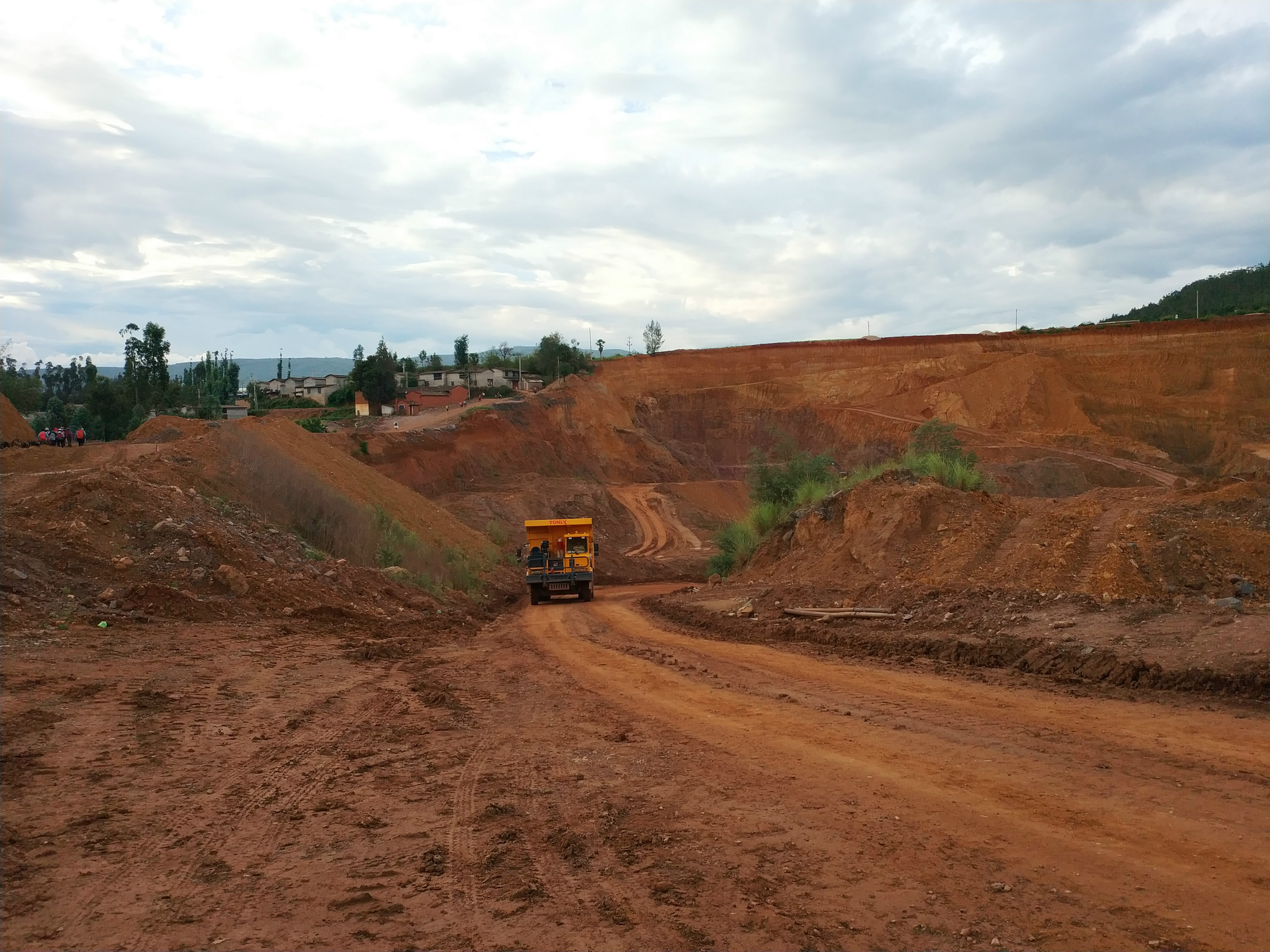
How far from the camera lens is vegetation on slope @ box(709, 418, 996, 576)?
25.5 meters

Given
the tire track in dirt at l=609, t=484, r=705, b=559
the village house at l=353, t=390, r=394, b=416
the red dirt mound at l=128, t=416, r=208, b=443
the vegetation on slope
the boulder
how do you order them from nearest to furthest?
the boulder, the vegetation on slope, the red dirt mound at l=128, t=416, r=208, b=443, the tire track in dirt at l=609, t=484, r=705, b=559, the village house at l=353, t=390, r=394, b=416

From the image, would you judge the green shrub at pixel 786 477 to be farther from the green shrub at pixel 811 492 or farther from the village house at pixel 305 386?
the village house at pixel 305 386

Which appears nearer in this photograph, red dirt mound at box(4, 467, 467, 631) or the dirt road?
the dirt road

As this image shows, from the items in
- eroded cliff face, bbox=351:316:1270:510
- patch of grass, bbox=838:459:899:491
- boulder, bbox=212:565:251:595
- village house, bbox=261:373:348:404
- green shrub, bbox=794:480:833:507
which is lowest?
boulder, bbox=212:565:251:595

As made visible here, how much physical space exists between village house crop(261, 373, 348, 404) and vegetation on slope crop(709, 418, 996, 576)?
282 ft

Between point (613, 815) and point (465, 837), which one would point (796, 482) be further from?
point (465, 837)

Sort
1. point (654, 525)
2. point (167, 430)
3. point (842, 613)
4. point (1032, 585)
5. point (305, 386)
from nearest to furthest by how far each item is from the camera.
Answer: point (1032, 585)
point (842, 613)
point (167, 430)
point (654, 525)
point (305, 386)

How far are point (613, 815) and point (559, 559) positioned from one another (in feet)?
70.2

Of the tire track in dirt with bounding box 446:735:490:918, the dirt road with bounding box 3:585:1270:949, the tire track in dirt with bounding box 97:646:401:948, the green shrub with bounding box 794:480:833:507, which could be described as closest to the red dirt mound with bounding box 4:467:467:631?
the dirt road with bounding box 3:585:1270:949

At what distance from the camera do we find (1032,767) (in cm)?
761

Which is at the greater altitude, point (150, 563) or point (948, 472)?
point (948, 472)

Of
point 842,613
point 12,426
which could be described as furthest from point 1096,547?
point 12,426

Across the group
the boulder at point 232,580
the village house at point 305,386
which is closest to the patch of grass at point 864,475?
the boulder at point 232,580

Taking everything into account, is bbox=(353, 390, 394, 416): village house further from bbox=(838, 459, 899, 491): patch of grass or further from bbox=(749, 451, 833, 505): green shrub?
bbox=(838, 459, 899, 491): patch of grass
